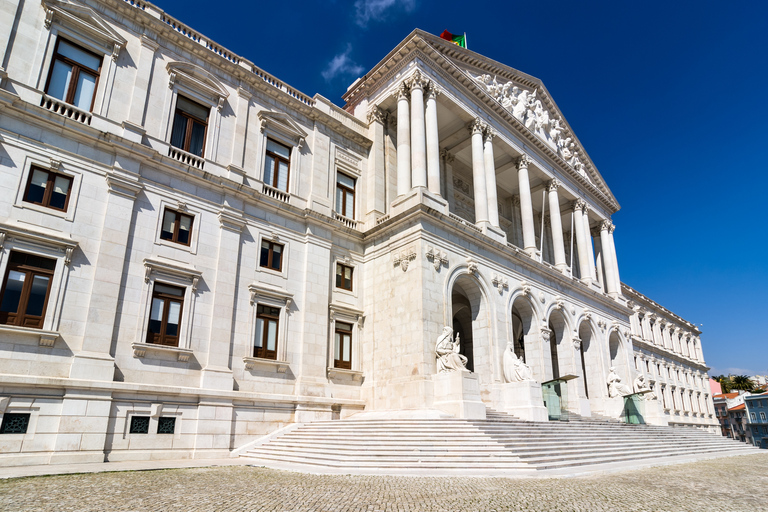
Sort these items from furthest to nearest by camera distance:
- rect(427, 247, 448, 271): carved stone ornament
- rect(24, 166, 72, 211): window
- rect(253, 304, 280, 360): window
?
rect(427, 247, 448, 271): carved stone ornament → rect(253, 304, 280, 360): window → rect(24, 166, 72, 211): window

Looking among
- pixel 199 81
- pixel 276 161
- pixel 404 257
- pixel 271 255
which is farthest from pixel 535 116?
pixel 199 81

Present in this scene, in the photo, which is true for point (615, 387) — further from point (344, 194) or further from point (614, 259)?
point (344, 194)

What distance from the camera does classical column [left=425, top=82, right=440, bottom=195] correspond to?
26188mm

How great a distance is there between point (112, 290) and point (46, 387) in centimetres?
380

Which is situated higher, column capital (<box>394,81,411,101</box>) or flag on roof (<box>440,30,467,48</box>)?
flag on roof (<box>440,30,467,48</box>)

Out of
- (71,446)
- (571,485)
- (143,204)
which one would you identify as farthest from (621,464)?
(143,204)

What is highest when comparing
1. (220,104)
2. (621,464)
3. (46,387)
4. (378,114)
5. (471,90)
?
(471,90)

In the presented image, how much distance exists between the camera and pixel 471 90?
3036cm

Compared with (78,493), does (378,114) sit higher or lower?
higher

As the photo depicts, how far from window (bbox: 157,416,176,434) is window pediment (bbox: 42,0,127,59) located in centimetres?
1470

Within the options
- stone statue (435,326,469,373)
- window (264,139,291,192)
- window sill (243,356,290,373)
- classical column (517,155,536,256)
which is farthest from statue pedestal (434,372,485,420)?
classical column (517,155,536,256)

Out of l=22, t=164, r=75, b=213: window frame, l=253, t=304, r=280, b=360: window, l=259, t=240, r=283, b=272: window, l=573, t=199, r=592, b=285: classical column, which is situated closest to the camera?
l=22, t=164, r=75, b=213: window frame

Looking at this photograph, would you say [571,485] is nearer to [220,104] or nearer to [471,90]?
[220,104]

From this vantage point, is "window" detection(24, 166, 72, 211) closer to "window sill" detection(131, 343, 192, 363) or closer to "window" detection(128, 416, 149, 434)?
"window sill" detection(131, 343, 192, 363)
